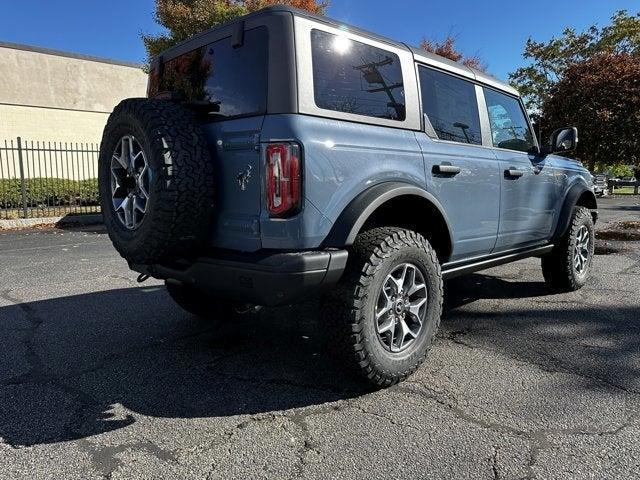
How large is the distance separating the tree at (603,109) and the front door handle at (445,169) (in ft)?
35.3

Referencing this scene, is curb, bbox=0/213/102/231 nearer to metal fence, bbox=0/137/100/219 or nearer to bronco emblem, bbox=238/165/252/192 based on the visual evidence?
metal fence, bbox=0/137/100/219

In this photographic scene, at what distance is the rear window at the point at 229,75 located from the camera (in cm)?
252

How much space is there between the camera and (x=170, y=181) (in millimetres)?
2350

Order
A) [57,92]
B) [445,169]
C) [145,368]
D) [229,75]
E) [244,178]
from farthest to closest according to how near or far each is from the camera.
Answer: [57,92] < [445,169] < [145,368] < [229,75] < [244,178]

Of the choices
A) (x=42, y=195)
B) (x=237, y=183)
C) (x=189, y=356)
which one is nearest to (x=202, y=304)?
(x=189, y=356)

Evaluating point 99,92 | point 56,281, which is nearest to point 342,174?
point 56,281

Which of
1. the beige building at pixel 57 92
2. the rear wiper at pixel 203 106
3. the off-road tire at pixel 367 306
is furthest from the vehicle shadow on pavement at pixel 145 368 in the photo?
A: the beige building at pixel 57 92

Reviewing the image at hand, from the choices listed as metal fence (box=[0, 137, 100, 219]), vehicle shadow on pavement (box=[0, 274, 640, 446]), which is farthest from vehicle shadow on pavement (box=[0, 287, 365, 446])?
metal fence (box=[0, 137, 100, 219])

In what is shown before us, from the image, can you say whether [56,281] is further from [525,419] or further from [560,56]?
[560,56]

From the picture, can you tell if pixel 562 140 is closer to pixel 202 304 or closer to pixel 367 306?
pixel 367 306

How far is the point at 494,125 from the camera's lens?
3.93 m

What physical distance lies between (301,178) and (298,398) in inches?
47.2

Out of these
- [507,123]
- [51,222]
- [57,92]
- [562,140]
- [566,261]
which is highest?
[57,92]

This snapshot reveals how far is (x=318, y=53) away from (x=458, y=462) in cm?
210
